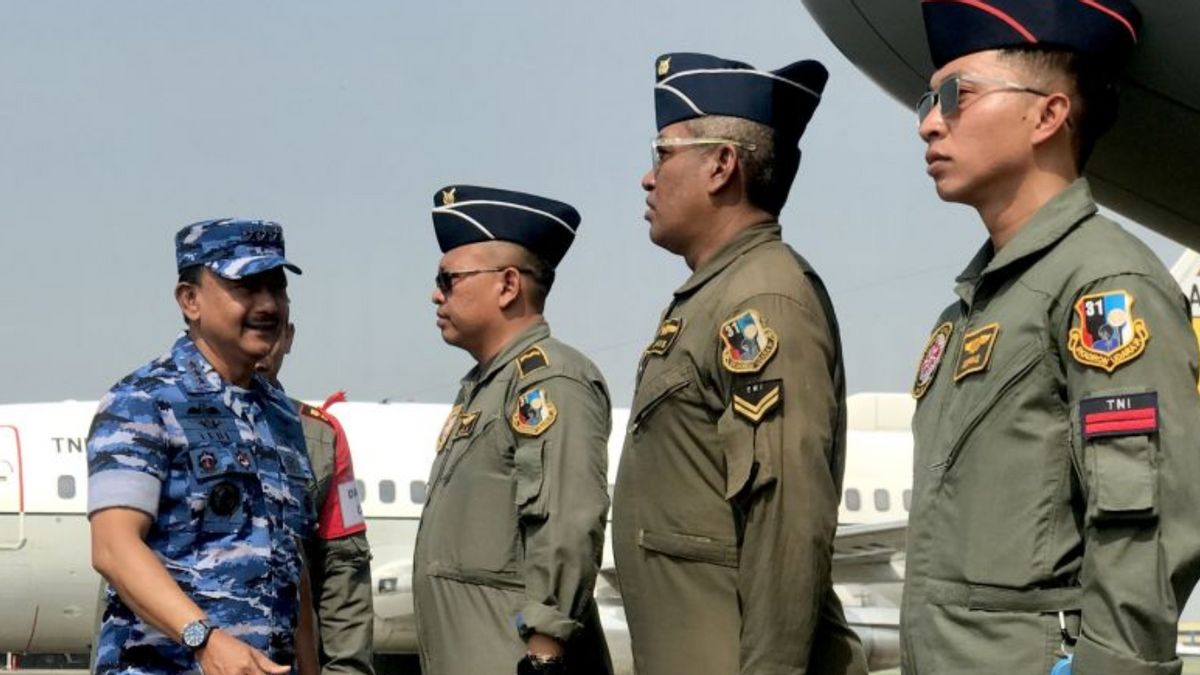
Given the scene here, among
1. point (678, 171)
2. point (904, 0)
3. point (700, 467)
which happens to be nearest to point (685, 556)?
point (700, 467)

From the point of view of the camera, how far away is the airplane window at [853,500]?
19.5 m

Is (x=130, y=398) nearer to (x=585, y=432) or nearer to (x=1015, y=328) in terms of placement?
(x=585, y=432)

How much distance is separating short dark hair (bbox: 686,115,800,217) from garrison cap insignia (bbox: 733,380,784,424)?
1.72 ft

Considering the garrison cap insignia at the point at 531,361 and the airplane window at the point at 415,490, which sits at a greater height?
the garrison cap insignia at the point at 531,361

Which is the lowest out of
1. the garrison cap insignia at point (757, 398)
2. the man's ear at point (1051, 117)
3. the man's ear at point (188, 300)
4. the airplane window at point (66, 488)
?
the airplane window at point (66, 488)

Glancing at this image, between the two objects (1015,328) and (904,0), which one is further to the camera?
(904,0)

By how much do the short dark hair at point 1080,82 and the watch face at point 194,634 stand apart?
5.26 ft

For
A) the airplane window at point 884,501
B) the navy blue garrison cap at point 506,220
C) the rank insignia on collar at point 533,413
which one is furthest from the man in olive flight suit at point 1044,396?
the airplane window at point 884,501

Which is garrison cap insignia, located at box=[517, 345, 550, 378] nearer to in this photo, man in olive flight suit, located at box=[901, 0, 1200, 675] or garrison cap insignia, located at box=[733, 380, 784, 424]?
garrison cap insignia, located at box=[733, 380, 784, 424]

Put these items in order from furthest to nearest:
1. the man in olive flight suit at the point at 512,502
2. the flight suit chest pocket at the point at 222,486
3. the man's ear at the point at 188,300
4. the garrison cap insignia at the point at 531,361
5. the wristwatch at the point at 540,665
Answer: the garrison cap insignia at the point at 531,361
the man in olive flight suit at the point at 512,502
the wristwatch at the point at 540,665
the man's ear at the point at 188,300
the flight suit chest pocket at the point at 222,486

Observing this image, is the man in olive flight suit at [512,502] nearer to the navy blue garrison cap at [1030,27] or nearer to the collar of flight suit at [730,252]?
the collar of flight suit at [730,252]

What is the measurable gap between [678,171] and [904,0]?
58cm

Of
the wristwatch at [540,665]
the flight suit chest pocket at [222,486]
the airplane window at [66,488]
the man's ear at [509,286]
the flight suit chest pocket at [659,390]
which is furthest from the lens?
the airplane window at [66,488]

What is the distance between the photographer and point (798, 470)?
355cm
